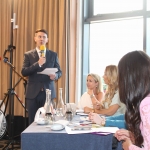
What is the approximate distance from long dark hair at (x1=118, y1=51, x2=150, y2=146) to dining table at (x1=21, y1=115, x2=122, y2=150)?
0.33 meters

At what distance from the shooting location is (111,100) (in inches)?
85.3

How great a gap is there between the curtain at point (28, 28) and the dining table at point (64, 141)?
2039mm

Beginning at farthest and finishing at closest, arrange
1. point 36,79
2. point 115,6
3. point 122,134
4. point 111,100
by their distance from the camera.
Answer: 1. point 115,6
2. point 36,79
3. point 111,100
4. point 122,134

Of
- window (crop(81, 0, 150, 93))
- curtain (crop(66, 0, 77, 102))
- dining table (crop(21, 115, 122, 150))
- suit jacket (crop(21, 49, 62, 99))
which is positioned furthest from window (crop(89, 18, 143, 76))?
dining table (crop(21, 115, 122, 150))

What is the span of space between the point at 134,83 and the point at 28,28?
9.50 feet

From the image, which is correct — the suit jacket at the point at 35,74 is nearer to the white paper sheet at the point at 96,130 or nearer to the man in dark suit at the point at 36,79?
the man in dark suit at the point at 36,79

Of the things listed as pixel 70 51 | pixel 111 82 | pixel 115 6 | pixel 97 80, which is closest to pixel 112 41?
pixel 115 6

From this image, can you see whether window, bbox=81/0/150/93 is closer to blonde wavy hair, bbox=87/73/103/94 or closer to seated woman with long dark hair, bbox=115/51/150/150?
blonde wavy hair, bbox=87/73/103/94

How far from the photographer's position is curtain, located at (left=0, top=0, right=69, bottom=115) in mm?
3469

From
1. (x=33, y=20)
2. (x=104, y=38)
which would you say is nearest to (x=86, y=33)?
(x=104, y=38)

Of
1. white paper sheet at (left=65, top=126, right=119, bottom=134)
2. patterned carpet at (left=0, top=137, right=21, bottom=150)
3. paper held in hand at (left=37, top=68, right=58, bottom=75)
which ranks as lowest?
patterned carpet at (left=0, top=137, right=21, bottom=150)

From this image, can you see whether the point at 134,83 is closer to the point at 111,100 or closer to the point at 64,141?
the point at 64,141

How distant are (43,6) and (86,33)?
0.79 meters

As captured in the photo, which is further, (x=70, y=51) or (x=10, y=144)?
(x=70, y=51)
